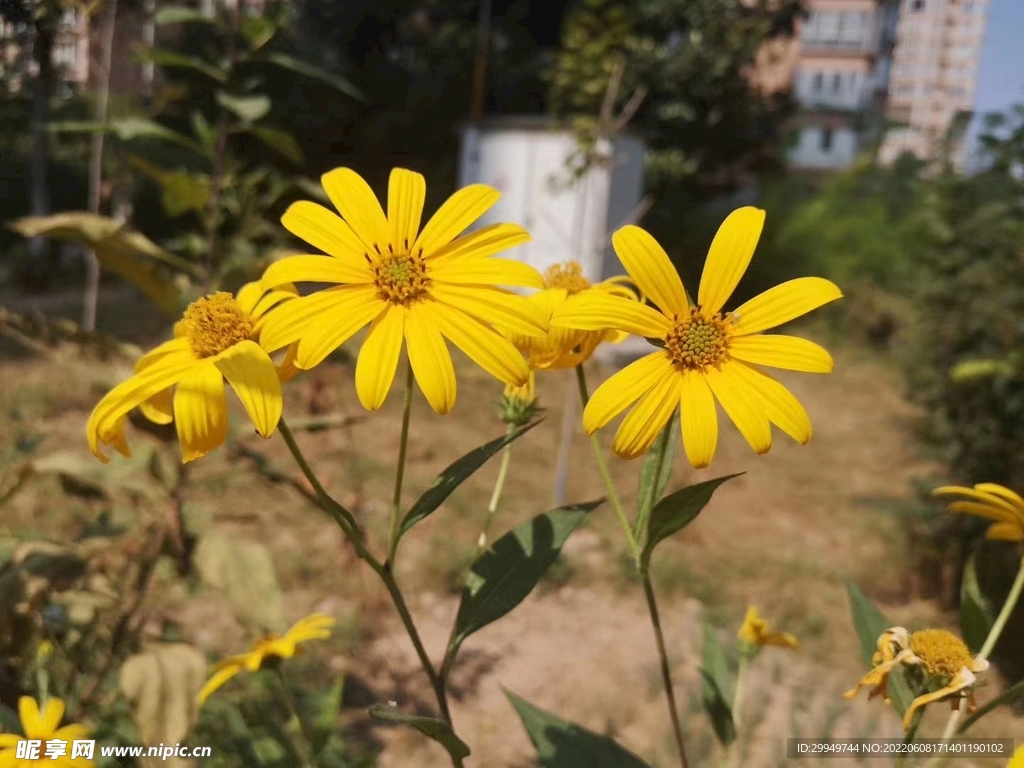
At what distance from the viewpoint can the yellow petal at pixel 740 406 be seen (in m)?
0.49

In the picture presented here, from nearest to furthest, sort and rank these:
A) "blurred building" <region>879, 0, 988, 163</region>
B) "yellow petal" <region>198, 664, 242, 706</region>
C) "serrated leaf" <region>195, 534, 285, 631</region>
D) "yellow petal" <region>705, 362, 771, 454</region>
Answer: "yellow petal" <region>705, 362, 771, 454</region> < "yellow petal" <region>198, 664, 242, 706</region> < "serrated leaf" <region>195, 534, 285, 631</region> < "blurred building" <region>879, 0, 988, 163</region>

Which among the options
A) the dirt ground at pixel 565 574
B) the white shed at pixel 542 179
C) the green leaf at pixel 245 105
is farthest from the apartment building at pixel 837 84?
the green leaf at pixel 245 105

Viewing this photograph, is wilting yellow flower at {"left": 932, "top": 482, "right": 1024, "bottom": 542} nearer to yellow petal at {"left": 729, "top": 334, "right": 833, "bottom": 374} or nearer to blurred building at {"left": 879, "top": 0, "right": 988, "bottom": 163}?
yellow petal at {"left": 729, "top": 334, "right": 833, "bottom": 374}

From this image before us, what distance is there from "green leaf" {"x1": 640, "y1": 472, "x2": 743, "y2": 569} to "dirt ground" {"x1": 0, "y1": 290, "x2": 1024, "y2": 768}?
1.83 feet

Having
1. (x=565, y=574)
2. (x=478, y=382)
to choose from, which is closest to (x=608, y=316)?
(x=565, y=574)

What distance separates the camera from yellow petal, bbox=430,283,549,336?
1.68ft

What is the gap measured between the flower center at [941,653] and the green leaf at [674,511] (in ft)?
0.72

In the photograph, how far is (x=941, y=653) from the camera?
0.61 meters

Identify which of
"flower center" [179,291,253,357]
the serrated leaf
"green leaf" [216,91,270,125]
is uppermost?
"green leaf" [216,91,270,125]

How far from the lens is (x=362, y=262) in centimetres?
56

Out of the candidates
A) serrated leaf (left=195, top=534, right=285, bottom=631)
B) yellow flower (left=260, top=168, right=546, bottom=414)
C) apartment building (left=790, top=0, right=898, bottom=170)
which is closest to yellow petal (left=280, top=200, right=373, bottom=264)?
yellow flower (left=260, top=168, right=546, bottom=414)

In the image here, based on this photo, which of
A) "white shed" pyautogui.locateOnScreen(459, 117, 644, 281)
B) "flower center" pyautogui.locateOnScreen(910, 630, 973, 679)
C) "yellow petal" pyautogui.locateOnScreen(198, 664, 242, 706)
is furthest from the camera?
"white shed" pyautogui.locateOnScreen(459, 117, 644, 281)

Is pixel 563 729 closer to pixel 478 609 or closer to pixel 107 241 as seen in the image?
pixel 478 609

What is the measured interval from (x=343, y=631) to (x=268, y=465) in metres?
1.01
